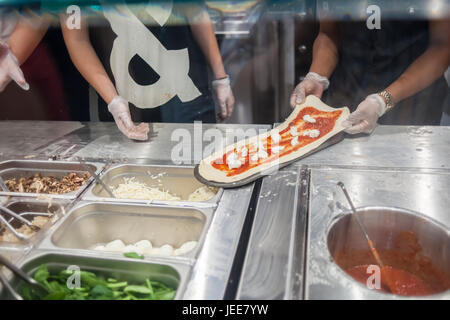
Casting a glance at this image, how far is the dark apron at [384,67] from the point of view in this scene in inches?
99.6

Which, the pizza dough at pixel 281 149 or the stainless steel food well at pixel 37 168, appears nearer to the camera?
the pizza dough at pixel 281 149

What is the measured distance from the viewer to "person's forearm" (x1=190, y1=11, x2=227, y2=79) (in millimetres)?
2656

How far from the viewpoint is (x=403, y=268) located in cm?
141

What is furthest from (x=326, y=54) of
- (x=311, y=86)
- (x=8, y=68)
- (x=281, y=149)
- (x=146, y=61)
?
(x=8, y=68)

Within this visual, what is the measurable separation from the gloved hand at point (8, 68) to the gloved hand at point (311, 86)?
1845 mm

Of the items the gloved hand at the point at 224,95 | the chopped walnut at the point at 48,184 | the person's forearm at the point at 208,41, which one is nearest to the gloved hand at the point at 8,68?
the chopped walnut at the point at 48,184

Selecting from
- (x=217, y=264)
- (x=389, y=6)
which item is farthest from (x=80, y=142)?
(x=389, y=6)

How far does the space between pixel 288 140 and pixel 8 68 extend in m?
1.87

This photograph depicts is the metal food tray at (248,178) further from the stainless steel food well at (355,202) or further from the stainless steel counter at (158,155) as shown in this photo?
the stainless steel food well at (355,202)

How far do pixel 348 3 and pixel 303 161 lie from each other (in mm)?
1354

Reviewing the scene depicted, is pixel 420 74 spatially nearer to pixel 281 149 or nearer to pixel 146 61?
pixel 281 149

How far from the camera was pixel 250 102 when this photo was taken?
14.0 feet

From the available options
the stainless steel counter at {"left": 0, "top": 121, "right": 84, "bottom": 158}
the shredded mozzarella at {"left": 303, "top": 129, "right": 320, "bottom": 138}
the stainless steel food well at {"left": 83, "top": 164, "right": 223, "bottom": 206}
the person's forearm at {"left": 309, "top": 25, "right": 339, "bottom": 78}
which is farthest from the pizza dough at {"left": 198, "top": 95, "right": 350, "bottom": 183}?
the stainless steel counter at {"left": 0, "top": 121, "right": 84, "bottom": 158}

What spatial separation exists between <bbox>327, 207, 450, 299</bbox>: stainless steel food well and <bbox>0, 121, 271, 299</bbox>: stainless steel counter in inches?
15.2
